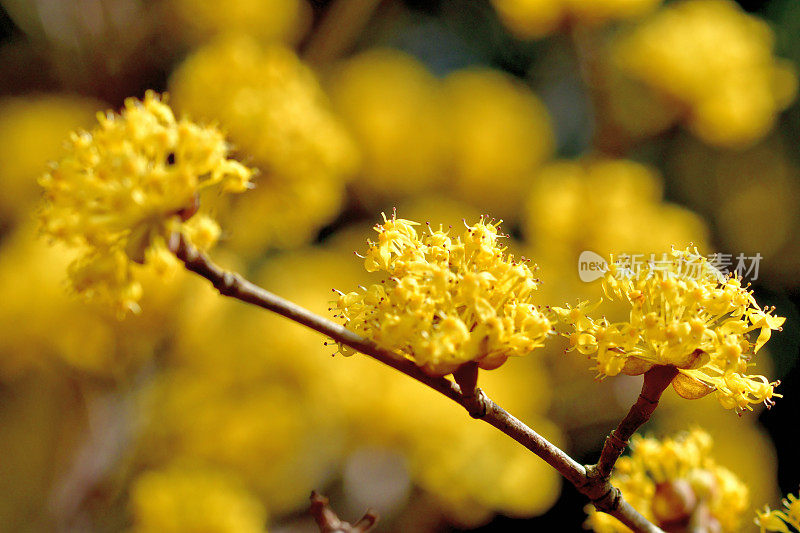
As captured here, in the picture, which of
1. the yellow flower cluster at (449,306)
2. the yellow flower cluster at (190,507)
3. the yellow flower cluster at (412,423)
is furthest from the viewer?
the yellow flower cluster at (412,423)

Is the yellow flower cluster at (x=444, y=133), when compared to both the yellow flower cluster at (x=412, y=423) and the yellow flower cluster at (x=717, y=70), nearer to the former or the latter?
the yellow flower cluster at (x=717, y=70)

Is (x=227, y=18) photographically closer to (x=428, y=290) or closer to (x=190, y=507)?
(x=190, y=507)

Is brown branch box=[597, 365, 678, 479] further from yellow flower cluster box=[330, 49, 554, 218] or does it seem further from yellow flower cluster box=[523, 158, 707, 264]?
yellow flower cluster box=[330, 49, 554, 218]

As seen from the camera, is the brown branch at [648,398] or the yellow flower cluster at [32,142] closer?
the brown branch at [648,398]

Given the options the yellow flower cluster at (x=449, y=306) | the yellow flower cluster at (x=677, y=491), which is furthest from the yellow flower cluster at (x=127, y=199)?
the yellow flower cluster at (x=677, y=491)

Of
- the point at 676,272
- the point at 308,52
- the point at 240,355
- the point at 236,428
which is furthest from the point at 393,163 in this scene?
the point at 676,272

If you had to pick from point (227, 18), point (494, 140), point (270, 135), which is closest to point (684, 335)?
point (270, 135)

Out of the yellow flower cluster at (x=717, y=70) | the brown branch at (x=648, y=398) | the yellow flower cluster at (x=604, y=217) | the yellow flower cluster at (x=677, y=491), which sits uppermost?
the yellow flower cluster at (x=717, y=70)
